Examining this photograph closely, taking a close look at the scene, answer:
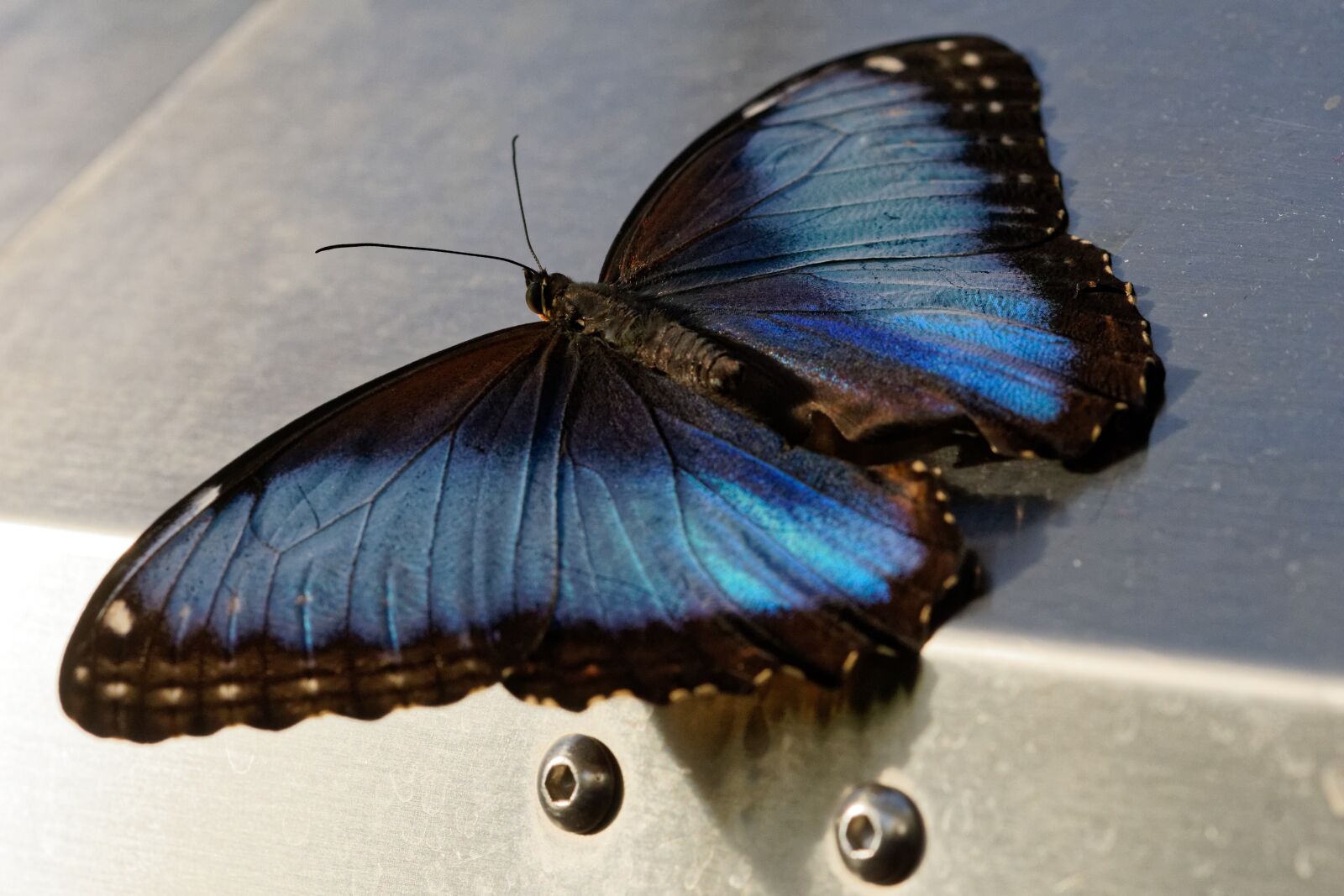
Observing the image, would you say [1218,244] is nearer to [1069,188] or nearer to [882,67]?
[1069,188]

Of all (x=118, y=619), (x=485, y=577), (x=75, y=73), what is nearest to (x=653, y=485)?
(x=485, y=577)

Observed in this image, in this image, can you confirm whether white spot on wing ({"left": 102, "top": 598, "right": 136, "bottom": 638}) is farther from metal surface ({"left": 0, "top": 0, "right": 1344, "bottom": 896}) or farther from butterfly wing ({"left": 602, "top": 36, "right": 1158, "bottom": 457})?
butterfly wing ({"left": 602, "top": 36, "right": 1158, "bottom": 457})

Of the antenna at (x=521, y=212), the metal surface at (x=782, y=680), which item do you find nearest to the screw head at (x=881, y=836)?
the metal surface at (x=782, y=680)

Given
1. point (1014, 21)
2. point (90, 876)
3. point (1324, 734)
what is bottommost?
point (90, 876)

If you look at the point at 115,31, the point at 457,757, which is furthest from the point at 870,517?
the point at 115,31

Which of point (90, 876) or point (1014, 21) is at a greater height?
point (1014, 21)

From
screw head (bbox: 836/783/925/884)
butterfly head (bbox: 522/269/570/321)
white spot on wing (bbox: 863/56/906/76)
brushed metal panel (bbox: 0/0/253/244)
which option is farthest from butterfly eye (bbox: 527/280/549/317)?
brushed metal panel (bbox: 0/0/253/244)

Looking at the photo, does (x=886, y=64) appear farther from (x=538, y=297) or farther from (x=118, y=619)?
(x=118, y=619)
